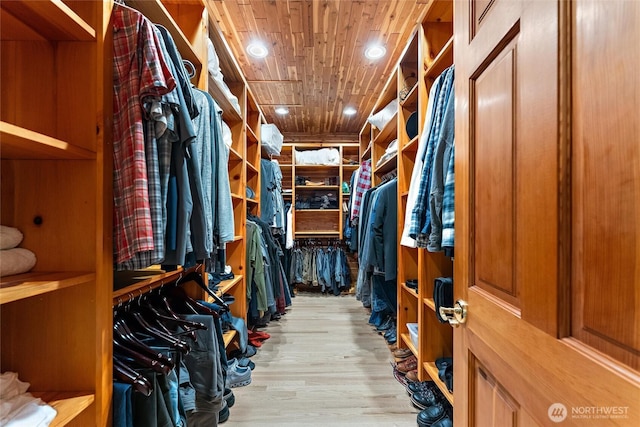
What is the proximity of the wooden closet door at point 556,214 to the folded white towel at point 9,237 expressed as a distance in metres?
1.23

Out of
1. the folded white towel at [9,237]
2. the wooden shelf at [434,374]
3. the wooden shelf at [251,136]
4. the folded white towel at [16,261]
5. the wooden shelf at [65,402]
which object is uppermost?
the wooden shelf at [251,136]

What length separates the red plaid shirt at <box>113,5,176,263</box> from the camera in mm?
801

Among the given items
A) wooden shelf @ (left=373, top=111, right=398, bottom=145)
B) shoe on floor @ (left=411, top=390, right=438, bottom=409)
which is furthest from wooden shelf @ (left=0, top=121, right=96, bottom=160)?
wooden shelf @ (left=373, top=111, right=398, bottom=145)

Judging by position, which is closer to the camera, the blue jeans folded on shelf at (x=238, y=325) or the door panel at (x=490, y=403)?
the door panel at (x=490, y=403)

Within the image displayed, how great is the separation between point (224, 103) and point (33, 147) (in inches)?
61.9

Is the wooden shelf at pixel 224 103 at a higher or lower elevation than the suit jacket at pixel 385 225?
higher

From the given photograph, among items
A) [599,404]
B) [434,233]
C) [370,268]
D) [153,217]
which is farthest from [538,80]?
[370,268]

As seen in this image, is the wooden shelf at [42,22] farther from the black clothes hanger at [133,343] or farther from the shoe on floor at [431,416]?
the shoe on floor at [431,416]

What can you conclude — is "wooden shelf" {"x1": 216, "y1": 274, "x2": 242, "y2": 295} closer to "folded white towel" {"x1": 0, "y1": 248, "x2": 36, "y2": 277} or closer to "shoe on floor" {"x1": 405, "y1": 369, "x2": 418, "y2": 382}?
"folded white towel" {"x1": 0, "y1": 248, "x2": 36, "y2": 277}

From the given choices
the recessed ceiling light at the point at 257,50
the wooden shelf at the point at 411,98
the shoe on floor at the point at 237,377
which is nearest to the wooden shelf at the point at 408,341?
the shoe on floor at the point at 237,377

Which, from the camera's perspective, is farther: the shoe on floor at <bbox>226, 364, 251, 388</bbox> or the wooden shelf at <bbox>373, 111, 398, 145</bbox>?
the wooden shelf at <bbox>373, 111, 398, 145</bbox>

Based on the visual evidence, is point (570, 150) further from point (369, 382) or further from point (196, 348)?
point (369, 382)

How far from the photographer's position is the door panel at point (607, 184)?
1.30 ft

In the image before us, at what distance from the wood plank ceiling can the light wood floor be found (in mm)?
2629
